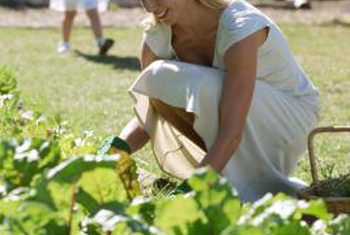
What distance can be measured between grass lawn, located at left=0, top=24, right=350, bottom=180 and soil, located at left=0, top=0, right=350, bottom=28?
69 centimetres

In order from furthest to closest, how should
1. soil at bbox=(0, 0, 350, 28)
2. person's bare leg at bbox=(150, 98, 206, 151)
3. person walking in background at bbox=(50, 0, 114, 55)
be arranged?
soil at bbox=(0, 0, 350, 28)
person walking in background at bbox=(50, 0, 114, 55)
person's bare leg at bbox=(150, 98, 206, 151)

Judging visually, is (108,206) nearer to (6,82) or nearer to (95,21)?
(6,82)

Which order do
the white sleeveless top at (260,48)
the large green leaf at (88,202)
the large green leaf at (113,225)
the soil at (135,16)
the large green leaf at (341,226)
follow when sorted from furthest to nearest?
the soil at (135,16) < the white sleeveless top at (260,48) < the large green leaf at (88,202) < the large green leaf at (341,226) < the large green leaf at (113,225)

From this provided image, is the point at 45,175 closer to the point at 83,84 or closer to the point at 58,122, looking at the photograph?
the point at 58,122

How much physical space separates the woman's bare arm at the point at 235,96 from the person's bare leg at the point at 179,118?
0.83 ft

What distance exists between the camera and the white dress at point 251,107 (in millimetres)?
3180

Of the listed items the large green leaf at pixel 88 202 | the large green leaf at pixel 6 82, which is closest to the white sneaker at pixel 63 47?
the large green leaf at pixel 6 82

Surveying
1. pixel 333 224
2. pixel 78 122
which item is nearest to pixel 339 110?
pixel 78 122

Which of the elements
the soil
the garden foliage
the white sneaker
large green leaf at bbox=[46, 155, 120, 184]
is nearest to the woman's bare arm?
the garden foliage

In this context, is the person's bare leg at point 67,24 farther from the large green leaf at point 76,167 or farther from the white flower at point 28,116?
the large green leaf at point 76,167

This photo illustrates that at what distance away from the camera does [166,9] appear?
10.2 feet

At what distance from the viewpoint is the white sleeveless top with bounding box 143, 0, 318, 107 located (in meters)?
3.17

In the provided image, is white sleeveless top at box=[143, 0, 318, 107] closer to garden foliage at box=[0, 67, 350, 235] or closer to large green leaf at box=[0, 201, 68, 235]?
garden foliage at box=[0, 67, 350, 235]

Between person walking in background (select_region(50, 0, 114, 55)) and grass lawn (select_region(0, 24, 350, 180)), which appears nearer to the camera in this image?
grass lawn (select_region(0, 24, 350, 180))
